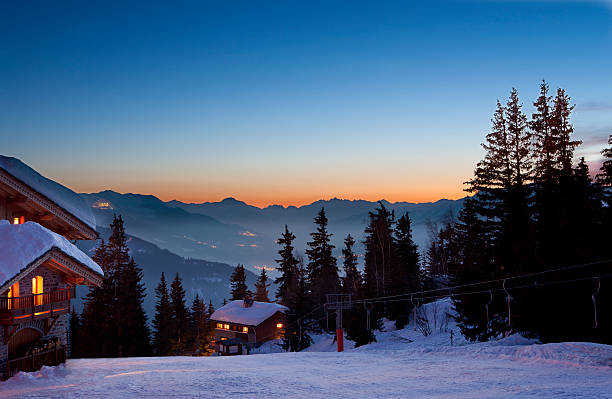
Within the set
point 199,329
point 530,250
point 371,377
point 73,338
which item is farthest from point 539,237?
point 199,329

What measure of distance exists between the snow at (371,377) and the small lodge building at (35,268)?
1.48 m

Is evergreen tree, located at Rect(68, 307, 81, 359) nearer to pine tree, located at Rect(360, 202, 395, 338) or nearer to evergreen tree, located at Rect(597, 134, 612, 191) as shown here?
pine tree, located at Rect(360, 202, 395, 338)

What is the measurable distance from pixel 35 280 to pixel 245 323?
1792 inches

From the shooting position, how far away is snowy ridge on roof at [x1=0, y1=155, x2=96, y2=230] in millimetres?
19417

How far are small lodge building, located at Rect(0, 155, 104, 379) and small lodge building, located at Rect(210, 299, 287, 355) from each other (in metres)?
41.1

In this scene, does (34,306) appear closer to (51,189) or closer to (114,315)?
(51,189)

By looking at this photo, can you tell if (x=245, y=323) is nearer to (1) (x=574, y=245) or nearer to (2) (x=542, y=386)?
(1) (x=574, y=245)

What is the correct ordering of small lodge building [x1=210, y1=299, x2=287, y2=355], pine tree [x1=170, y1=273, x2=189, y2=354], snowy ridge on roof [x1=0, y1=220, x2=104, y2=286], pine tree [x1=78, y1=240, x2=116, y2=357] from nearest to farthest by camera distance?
snowy ridge on roof [x1=0, y1=220, x2=104, y2=286] → pine tree [x1=78, y1=240, x2=116, y2=357] → small lodge building [x1=210, y1=299, x2=287, y2=355] → pine tree [x1=170, y1=273, x2=189, y2=354]

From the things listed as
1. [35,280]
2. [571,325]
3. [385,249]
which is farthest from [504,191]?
[35,280]

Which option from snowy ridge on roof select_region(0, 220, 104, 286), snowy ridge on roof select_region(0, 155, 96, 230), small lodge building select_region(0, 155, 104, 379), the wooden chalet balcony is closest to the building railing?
small lodge building select_region(0, 155, 104, 379)

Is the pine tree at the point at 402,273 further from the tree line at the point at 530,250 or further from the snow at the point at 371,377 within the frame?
the snow at the point at 371,377

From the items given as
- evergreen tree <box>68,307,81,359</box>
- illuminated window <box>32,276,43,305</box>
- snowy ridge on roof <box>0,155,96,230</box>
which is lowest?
evergreen tree <box>68,307,81,359</box>

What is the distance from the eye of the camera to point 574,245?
2464 cm

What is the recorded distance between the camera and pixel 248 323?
6241cm
